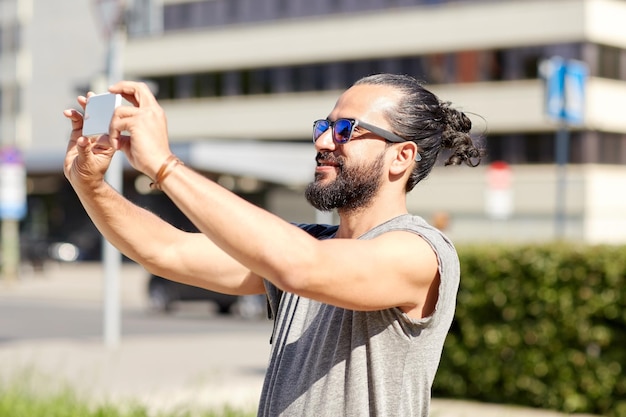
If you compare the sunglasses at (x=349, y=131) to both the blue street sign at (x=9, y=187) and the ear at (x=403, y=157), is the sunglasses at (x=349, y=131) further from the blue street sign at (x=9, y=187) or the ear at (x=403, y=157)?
the blue street sign at (x=9, y=187)

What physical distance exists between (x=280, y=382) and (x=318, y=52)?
148 ft

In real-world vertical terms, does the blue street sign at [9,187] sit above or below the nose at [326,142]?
below

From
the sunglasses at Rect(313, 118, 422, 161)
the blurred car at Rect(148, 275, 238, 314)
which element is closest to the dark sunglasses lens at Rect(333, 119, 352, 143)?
the sunglasses at Rect(313, 118, 422, 161)

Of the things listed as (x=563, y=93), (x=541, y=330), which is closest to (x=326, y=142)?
(x=541, y=330)

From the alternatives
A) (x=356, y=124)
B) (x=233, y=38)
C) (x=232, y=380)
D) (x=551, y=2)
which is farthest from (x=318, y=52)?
(x=356, y=124)

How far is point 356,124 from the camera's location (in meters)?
2.72

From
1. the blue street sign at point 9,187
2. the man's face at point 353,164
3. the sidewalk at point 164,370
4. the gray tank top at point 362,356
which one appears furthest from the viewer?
the blue street sign at point 9,187

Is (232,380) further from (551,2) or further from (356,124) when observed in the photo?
(551,2)

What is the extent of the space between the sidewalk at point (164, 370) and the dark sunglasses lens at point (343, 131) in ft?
14.5

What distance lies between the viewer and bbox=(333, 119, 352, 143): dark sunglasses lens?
2725 mm

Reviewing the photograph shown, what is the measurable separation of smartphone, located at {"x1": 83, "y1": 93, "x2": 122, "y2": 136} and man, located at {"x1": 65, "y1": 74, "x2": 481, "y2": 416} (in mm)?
28

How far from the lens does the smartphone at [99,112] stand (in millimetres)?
2334

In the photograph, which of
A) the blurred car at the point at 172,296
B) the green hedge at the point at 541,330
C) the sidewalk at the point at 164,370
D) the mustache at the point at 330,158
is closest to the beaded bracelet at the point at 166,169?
the mustache at the point at 330,158

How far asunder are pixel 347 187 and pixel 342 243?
10.8 inches
